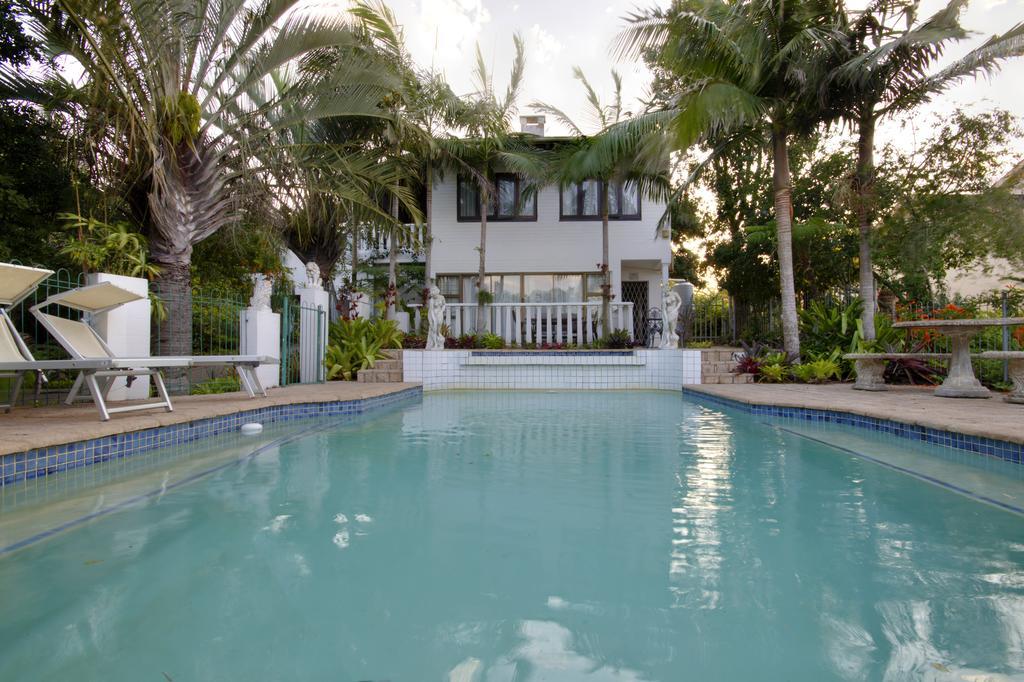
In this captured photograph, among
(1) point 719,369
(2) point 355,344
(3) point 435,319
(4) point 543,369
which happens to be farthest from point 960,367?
(2) point 355,344

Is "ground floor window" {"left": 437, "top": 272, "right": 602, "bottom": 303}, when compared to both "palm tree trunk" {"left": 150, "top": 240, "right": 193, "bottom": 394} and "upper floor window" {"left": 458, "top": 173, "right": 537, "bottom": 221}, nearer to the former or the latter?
"upper floor window" {"left": 458, "top": 173, "right": 537, "bottom": 221}

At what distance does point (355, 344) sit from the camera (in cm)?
1127

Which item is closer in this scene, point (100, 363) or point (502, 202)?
point (100, 363)

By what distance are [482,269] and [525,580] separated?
42.3ft

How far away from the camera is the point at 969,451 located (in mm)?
4309

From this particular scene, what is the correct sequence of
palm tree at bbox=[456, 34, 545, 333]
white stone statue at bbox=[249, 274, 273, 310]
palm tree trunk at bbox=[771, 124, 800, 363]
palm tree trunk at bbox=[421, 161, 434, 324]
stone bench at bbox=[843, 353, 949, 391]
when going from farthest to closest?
1. palm tree trunk at bbox=[421, 161, 434, 324]
2. palm tree at bbox=[456, 34, 545, 333]
3. palm tree trunk at bbox=[771, 124, 800, 363]
4. white stone statue at bbox=[249, 274, 273, 310]
5. stone bench at bbox=[843, 353, 949, 391]

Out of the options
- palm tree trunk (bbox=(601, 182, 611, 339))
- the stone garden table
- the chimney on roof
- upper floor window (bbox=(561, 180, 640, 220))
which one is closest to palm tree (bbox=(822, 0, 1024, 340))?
the stone garden table

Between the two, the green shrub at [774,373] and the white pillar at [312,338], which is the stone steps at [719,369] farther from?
the white pillar at [312,338]

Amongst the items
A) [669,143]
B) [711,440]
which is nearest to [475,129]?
[669,143]

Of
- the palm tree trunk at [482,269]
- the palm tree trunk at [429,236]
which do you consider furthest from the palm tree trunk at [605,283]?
the palm tree trunk at [429,236]

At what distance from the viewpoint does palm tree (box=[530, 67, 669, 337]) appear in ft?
40.6

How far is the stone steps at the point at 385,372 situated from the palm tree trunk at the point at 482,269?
2.66 m

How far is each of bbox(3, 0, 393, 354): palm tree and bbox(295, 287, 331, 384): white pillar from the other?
8.88 ft

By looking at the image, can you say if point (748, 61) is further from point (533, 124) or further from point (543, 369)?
point (533, 124)
